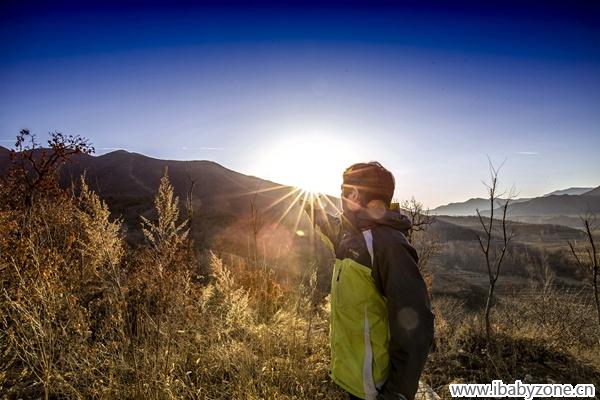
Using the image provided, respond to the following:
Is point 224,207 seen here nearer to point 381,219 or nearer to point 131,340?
point 131,340

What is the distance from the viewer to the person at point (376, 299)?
1.72 metres

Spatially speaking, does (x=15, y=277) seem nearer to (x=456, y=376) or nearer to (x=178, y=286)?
(x=178, y=286)

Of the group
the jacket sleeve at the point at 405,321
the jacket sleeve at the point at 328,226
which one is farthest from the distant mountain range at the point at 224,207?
the jacket sleeve at the point at 405,321

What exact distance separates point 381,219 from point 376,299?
48 cm

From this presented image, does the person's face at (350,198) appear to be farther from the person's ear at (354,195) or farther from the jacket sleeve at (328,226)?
the jacket sleeve at (328,226)

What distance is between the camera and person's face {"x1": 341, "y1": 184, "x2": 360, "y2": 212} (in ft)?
7.32

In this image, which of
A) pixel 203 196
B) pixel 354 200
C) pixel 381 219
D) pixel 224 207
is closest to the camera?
pixel 381 219

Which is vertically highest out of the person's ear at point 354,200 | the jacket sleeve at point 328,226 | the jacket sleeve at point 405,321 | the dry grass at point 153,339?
the person's ear at point 354,200

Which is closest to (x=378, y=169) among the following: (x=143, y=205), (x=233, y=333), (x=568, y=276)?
(x=233, y=333)

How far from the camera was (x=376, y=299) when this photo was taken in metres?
1.99

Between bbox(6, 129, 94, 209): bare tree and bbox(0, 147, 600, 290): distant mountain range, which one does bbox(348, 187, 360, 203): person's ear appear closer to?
bbox(0, 147, 600, 290): distant mountain range

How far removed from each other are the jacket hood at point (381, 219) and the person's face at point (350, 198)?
4.5 inches

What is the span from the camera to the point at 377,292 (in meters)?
1.98

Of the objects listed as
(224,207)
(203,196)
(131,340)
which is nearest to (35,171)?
(131,340)
